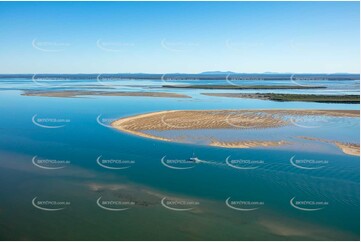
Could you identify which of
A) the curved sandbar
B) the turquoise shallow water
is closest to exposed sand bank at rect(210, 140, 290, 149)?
the curved sandbar

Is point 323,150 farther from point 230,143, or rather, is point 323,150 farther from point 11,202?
point 11,202

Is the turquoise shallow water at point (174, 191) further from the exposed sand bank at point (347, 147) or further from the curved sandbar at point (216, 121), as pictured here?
the curved sandbar at point (216, 121)

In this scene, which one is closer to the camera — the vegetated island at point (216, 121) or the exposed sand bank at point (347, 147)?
the exposed sand bank at point (347, 147)

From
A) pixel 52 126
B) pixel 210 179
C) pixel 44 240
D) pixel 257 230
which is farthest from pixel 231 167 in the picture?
pixel 52 126
